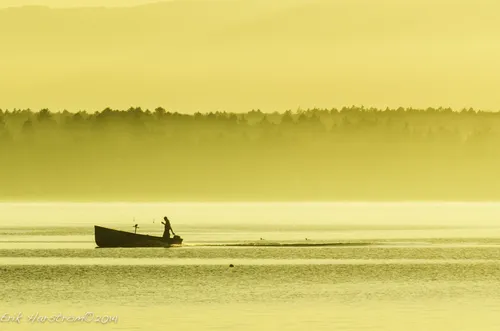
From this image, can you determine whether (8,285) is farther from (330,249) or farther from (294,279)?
(330,249)

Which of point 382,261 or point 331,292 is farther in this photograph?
point 382,261

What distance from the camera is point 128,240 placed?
104438mm

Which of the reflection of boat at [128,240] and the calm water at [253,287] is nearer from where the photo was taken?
the calm water at [253,287]

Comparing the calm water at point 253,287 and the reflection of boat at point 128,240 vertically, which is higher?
the reflection of boat at point 128,240

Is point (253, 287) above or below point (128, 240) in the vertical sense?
below

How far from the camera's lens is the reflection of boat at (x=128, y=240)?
332 ft

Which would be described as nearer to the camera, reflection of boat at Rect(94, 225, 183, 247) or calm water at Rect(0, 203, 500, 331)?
calm water at Rect(0, 203, 500, 331)

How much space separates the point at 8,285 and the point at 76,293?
283 inches

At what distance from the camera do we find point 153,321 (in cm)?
5578

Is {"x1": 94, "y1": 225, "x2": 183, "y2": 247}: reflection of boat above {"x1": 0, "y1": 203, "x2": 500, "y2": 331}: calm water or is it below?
above

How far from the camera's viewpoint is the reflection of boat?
332 ft

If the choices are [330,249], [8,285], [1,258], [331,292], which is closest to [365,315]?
[331,292]

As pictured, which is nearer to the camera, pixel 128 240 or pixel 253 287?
pixel 253 287

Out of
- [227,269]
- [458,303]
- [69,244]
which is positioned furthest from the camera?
[69,244]
